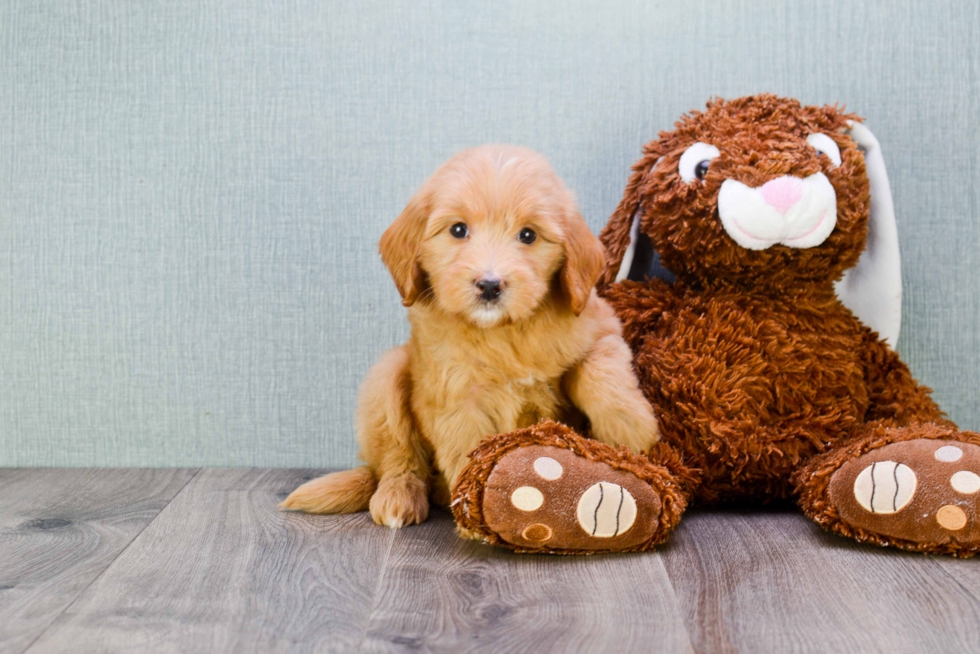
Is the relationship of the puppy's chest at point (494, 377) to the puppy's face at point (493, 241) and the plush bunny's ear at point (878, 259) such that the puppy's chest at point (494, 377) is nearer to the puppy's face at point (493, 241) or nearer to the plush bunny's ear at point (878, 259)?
the puppy's face at point (493, 241)

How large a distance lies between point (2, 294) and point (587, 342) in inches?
57.6

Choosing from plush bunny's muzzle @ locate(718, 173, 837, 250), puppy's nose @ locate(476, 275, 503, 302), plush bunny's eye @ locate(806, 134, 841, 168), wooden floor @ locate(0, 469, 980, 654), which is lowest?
wooden floor @ locate(0, 469, 980, 654)

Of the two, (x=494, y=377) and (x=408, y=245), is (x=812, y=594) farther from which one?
(x=408, y=245)

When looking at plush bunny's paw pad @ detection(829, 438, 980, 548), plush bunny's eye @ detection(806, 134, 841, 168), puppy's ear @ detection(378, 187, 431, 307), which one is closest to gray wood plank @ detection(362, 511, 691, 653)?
plush bunny's paw pad @ detection(829, 438, 980, 548)

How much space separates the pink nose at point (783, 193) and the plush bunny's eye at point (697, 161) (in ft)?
0.45

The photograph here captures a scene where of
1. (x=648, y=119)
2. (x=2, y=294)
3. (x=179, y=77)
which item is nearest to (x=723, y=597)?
(x=648, y=119)

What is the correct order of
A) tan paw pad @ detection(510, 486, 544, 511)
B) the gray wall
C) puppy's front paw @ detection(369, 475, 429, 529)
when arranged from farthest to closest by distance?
the gray wall, puppy's front paw @ detection(369, 475, 429, 529), tan paw pad @ detection(510, 486, 544, 511)

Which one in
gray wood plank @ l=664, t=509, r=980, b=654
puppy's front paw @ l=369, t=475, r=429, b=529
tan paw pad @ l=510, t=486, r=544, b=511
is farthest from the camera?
puppy's front paw @ l=369, t=475, r=429, b=529

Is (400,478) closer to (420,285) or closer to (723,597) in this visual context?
(420,285)

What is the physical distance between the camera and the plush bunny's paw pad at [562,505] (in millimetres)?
1209

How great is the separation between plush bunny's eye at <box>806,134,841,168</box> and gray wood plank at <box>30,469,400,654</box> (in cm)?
112

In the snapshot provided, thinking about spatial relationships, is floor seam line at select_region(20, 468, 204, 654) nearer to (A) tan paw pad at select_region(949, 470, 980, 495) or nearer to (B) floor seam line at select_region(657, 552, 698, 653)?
(B) floor seam line at select_region(657, 552, 698, 653)

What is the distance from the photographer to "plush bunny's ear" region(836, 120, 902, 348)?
1.61m

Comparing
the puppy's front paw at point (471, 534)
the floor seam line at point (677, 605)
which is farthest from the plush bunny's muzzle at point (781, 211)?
the puppy's front paw at point (471, 534)
